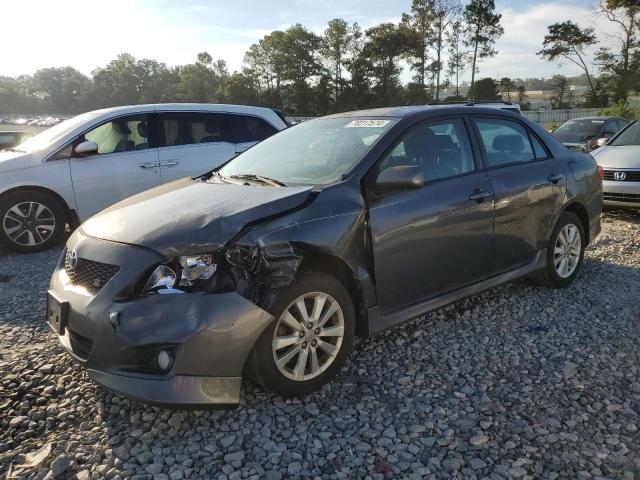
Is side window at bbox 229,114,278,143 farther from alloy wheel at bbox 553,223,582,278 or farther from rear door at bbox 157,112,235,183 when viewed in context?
alloy wheel at bbox 553,223,582,278

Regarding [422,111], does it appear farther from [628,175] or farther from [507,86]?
[507,86]

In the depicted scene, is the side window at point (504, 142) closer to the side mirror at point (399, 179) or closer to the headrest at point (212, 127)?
the side mirror at point (399, 179)

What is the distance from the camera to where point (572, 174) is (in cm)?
461

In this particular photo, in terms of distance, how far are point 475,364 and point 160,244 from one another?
6.97ft

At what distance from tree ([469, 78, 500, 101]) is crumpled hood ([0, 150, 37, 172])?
165ft

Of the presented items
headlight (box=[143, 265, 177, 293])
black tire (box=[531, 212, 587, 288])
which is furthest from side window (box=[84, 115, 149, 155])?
black tire (box=[531, 212, 587, 288])

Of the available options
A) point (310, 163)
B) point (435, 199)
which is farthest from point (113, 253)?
point (435, 199)

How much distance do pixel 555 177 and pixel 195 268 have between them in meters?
3.33

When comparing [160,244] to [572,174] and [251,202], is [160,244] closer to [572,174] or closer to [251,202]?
[251,202]

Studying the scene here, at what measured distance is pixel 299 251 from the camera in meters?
2.77

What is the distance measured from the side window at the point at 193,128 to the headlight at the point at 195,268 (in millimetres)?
4783

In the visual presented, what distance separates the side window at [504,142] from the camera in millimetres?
4000

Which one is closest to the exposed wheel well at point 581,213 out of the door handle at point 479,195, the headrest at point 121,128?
the door handle at point 479,195

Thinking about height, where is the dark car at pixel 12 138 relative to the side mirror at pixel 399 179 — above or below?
above
